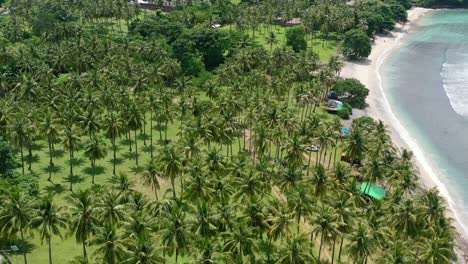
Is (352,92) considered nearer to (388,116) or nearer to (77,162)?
(388,116)

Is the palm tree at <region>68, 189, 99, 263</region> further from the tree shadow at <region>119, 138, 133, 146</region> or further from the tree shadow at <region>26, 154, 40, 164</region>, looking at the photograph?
the tree shadow at <region>119, 138, 133, 146</region>

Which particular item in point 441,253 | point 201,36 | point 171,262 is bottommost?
point 171,262

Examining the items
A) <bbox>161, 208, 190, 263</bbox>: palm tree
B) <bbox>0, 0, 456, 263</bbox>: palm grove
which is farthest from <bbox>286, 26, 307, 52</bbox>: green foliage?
<bbox>161, 208, 190, 263</bbox>: palm tree

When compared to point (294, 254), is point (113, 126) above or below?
above

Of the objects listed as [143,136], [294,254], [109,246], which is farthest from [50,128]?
[294,254]

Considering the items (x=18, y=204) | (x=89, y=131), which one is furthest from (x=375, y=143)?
(x=18, y=204)

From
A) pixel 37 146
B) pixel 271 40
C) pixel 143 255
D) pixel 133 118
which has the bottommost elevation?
pixel 37 146

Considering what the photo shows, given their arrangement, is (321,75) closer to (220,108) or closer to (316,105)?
(316,105)
